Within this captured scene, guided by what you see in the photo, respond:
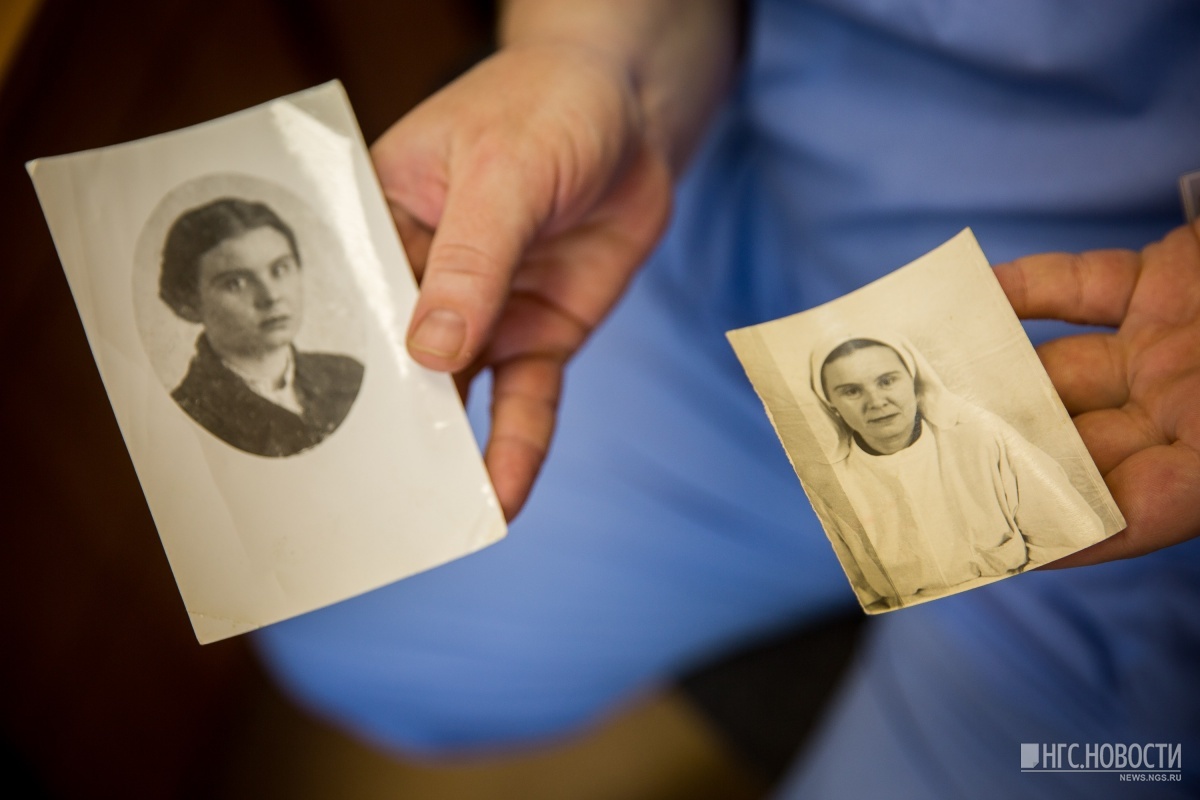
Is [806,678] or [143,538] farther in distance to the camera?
[806,678]

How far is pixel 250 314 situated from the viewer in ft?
1.74

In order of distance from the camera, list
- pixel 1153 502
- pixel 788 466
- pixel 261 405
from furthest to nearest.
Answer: pixel 788 466 < pixel 261 405 < pixel 1153 502

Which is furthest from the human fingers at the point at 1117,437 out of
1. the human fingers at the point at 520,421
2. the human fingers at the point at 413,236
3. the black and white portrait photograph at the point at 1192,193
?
the human fingers at the point at 413,236

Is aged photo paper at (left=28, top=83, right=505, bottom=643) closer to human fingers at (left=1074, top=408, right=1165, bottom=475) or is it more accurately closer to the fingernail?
the fingernail

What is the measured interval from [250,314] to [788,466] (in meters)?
0.45

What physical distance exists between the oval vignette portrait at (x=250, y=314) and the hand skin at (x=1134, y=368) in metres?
0.41

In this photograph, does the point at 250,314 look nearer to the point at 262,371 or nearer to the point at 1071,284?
the point at 262,371

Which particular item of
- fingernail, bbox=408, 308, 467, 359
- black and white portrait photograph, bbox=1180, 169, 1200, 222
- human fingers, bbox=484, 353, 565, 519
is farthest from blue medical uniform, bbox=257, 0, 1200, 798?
fingernail, bbox=408, 308, 467, 359

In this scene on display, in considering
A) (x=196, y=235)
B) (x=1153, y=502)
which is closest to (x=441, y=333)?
(x=196, y=235)

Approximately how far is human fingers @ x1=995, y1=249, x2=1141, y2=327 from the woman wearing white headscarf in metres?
0.07

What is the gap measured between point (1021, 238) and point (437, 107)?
427 mm

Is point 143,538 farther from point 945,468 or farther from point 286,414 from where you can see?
point 945,468

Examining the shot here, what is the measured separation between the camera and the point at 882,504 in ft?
1.44

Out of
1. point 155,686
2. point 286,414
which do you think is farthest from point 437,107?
point 155,686
